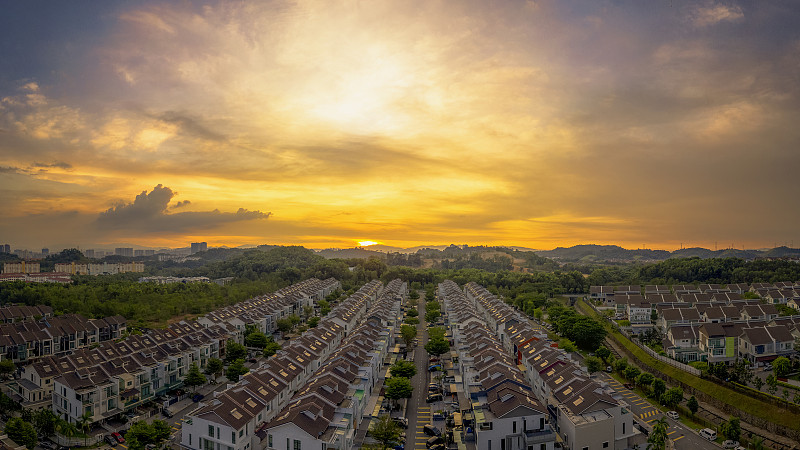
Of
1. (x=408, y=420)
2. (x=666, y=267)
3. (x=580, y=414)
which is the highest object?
(x=666, y=267)

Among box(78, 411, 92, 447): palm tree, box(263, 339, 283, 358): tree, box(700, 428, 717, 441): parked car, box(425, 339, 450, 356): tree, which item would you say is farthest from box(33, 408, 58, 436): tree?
box(700, 428, 717, 441): parked car

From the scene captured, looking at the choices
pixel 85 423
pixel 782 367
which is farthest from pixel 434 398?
pixel 782 367

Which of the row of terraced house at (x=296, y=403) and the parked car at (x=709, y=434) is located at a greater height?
the row of terraced house at (x=296, y=403)

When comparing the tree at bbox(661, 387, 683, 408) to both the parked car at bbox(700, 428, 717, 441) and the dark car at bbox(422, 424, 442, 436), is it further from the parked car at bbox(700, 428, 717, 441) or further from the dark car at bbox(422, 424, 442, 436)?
the dark car at bbox(422, 424, 442, 436)

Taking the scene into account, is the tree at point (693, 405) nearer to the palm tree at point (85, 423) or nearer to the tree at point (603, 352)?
the tree at point (603, 352)

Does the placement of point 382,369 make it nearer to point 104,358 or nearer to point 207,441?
point 207,441

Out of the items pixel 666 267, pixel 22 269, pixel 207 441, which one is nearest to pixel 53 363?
pixel 207 441

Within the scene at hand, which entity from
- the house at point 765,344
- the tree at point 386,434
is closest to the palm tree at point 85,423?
the tree at point 386,434
